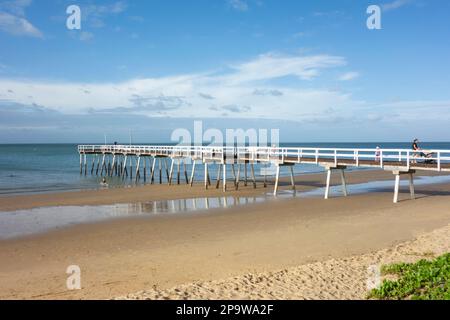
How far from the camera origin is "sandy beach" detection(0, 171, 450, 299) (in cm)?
764

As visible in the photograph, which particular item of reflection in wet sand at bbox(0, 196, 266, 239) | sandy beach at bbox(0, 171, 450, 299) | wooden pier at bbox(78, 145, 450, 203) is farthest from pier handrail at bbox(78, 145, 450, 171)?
reflection in wet sand at bbox(0, 196, 266, 239)

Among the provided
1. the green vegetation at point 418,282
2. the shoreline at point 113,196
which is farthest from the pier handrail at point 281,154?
the green vegetation at point 418,282

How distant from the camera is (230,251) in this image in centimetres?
1085

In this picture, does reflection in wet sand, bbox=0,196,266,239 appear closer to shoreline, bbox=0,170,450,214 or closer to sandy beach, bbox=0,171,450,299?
sandy beach, bbox=0,171,450,299

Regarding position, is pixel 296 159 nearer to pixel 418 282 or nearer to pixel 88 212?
pixel 88 212

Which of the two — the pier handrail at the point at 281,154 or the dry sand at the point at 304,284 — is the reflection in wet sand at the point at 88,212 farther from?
the dry sand at the point at 304,284

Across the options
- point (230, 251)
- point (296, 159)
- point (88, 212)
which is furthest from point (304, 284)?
point (296, 159)

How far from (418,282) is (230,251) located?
4930mm

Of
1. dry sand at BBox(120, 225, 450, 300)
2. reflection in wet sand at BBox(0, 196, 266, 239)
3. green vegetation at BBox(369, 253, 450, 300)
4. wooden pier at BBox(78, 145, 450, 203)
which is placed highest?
wooden pier at BBox(78, 145, 450, 203)

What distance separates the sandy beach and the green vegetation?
17.9 inches

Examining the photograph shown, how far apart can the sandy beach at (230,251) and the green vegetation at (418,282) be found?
46 centimetres

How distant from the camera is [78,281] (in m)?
8.52

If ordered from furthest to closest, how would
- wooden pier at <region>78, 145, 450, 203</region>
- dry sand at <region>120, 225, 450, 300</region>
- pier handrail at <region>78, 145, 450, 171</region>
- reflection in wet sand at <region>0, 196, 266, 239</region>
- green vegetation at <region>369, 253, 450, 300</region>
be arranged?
1. pier handrail at <region>78, 145, 450, 171</region>
2. wooden pier at <region>78, 145, 450, 203</region>
3. reflection in wet sand at <region>0, 196, 266, 239</region>
4. dry sand at <region>120, 225, 450, 300</region>
5. green vegetation at <region>369, 253, 450, 300</region>
